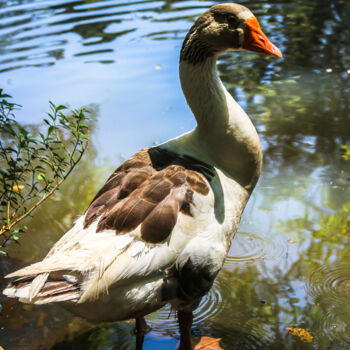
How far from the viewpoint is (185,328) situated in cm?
278

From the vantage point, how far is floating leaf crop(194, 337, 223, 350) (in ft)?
9.55

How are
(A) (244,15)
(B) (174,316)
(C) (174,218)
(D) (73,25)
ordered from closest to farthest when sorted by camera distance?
(C) (174,218)
(A) (244,15)
(B) (174,316)
(D) (73,25)

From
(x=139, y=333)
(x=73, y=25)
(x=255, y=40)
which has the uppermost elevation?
(x=255, y=40)

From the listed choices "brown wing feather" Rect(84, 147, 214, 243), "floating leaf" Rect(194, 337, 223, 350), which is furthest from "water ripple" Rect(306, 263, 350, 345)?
"brown wing feather" Rect(84, 147, 214, 243)

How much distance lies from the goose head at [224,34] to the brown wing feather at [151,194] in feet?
2.11

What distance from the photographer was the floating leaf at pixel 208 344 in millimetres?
2910

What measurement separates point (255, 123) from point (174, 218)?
339 cm

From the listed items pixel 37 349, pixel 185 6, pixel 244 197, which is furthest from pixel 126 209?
pixel 185 6

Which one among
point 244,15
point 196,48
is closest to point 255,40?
point 244,15

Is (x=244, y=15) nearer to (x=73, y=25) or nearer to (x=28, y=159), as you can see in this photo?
(x=28, y=159)

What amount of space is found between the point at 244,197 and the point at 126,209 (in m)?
0.79

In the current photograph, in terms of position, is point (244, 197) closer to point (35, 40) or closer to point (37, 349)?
point (37, 349)

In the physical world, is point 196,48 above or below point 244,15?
below

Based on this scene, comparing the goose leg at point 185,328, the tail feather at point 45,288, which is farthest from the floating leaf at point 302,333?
the tail feather at point 45,288
